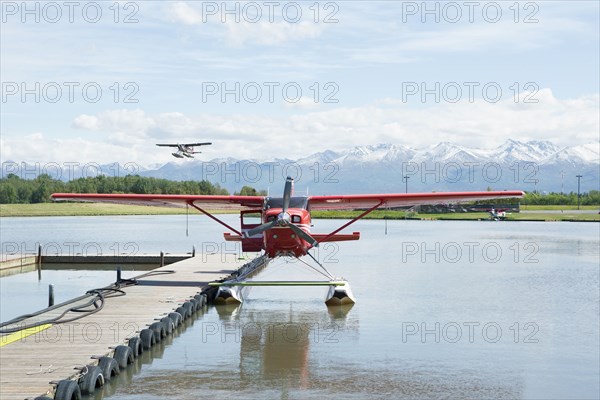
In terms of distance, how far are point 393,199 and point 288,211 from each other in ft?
9.40

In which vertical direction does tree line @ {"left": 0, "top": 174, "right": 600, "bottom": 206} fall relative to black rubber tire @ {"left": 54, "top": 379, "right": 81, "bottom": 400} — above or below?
above

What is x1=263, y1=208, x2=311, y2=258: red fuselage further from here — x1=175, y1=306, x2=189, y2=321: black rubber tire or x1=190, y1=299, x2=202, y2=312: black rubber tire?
x1=175, y1=306, x2=189, y2=321: black rubber tire

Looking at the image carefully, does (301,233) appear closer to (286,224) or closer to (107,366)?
(286,224)

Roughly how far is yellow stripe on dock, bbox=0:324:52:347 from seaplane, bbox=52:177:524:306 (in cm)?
463

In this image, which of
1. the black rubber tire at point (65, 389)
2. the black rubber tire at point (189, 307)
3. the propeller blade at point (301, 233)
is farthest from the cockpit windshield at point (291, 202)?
the black rubber tire at point (65, 389)

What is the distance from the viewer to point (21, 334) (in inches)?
409

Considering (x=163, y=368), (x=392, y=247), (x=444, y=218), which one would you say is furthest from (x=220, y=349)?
(x=444, y=218)

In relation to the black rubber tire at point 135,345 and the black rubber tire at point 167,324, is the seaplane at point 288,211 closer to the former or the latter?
the black rubber tire at point 167,324

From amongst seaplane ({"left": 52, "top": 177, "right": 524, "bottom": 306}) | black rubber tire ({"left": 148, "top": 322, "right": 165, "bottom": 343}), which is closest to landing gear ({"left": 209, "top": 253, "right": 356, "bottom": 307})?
seaplane ({"left": 52, "top": 177, "right": 524, "bottom": 306})

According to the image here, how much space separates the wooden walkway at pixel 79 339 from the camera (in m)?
8.01

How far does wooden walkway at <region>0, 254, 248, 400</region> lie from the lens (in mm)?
8008

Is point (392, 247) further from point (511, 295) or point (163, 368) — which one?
point (163, 368)

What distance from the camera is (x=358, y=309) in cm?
1558

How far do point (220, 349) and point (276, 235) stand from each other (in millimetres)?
3210
